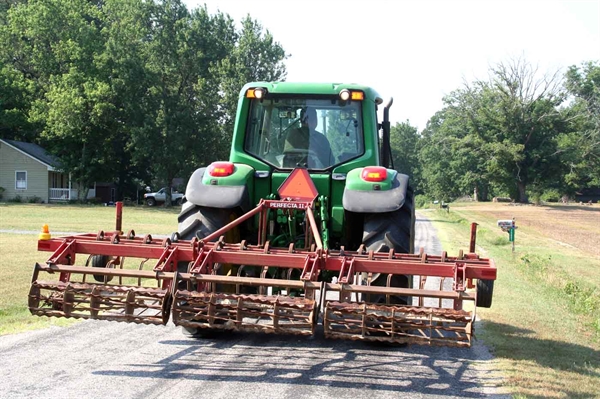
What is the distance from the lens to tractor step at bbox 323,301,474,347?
5.11 m

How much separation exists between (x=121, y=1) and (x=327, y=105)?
45828 mm

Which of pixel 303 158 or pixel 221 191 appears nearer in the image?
pixel 221 191

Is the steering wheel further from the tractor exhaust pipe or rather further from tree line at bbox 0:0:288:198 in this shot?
tree line at bbox 0:0:288:198

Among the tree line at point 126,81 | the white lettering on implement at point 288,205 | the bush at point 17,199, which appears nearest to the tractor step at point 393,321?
the white lettering on implement at point 288,205

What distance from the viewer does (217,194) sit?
684cm

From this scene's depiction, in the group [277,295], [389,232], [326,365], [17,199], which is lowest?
[326,365]

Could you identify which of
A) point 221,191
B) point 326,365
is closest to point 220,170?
point 221,191

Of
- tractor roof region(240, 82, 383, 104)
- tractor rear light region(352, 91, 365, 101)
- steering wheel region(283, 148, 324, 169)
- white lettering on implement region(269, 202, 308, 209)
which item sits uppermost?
tractor roof region(240, 82, 383, 104)

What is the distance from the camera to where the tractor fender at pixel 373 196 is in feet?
21.3

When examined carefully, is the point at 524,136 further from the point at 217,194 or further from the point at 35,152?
the point at 217,194

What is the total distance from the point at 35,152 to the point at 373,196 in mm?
43631

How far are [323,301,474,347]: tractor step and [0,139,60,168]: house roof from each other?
43.5 meters

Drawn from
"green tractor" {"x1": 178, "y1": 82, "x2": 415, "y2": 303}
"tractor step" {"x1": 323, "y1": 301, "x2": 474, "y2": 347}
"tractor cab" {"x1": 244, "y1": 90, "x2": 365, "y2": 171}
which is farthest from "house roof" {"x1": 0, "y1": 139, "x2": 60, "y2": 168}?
"tractor step" {"x1": 323, "y1": 301, "x2": 474, "y2": 347}

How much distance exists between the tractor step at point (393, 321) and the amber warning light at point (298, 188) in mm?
1948
